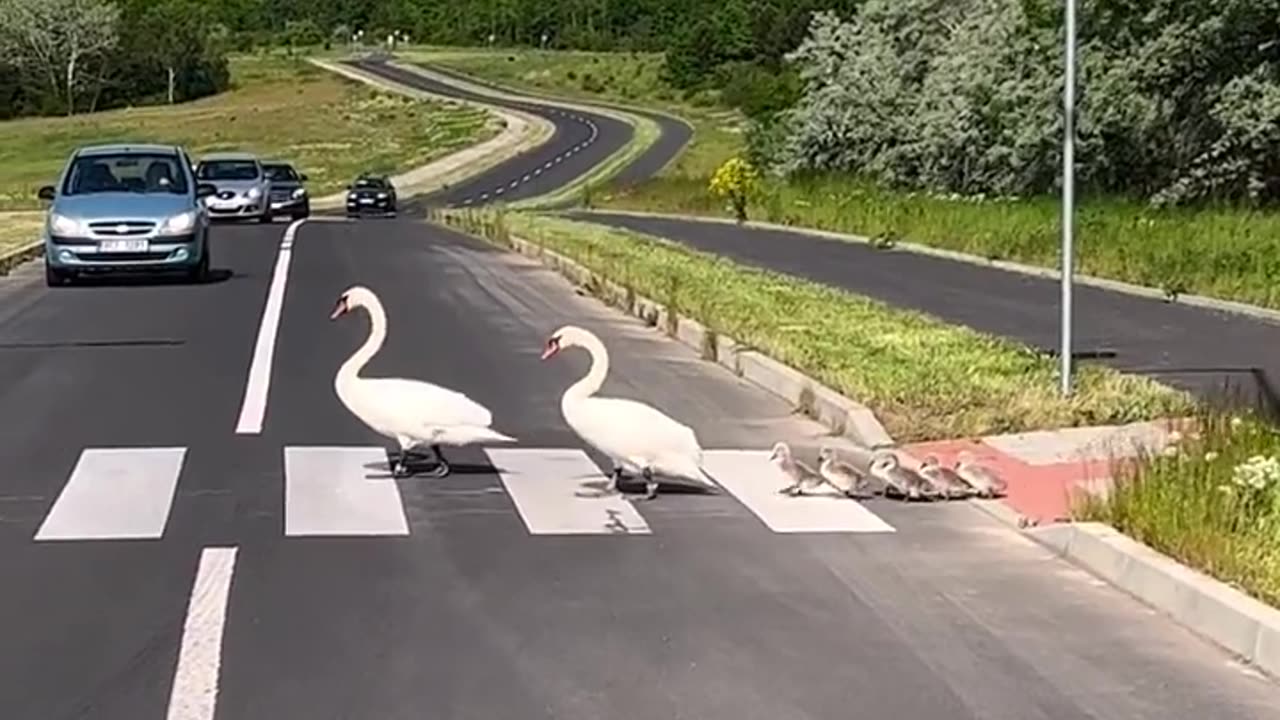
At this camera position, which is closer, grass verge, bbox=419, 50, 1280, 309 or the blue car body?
the blue car body

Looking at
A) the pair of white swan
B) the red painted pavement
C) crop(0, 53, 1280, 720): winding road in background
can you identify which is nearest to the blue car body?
crop(0, 53, 1280, 720): winding road in background

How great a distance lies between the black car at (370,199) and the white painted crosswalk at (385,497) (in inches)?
1926

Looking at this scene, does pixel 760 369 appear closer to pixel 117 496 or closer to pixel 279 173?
pixel 117 496

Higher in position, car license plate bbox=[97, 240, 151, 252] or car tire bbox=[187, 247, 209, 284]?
car license plate bbox=[97, 240, 151, 252]

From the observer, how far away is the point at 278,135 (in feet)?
349

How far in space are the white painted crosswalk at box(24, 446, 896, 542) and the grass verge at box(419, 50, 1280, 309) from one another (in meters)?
13.4

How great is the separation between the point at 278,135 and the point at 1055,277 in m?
80.5

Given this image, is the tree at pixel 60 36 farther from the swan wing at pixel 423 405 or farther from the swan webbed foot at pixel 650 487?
the swan webbed foot at pixel 650 487

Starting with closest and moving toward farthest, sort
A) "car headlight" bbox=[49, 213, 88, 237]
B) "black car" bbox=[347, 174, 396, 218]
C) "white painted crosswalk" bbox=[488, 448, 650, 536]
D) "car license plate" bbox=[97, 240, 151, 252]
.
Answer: "white painted crosswalk" bbox=[488, 448, 650, 536], "car headlight" bbox=[49, 213, 88, 237], "car license plate" bbox=[97, 240, 151, 252], "black car" bbox=[347, 174, 396, 218]

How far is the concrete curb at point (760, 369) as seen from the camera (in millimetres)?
13516

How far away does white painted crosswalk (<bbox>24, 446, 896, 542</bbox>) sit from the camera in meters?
10.4

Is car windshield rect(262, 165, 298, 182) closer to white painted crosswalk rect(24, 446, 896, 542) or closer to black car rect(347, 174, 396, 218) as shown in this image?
black car rect(347, 174, 396, 218)

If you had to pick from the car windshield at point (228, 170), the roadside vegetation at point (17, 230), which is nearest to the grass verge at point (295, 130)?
the roadside vegetation at point (17, 230)

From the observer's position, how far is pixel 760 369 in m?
16.3
